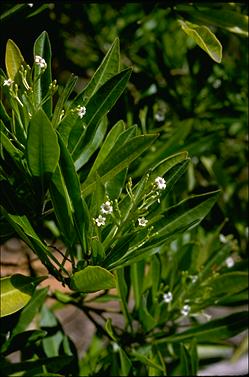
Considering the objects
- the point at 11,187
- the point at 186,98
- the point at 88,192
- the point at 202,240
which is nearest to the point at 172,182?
the point at 88,192

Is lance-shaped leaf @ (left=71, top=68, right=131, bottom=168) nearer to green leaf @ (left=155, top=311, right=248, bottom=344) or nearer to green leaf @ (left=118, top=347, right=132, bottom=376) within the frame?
green leaf @ (left=118, top=347, right=132, bottom=376)

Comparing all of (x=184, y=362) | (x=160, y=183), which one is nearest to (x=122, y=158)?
(x=160, y=183)

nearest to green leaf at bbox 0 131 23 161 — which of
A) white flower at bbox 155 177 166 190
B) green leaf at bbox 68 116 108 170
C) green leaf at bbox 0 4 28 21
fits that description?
green leaf at bbox 68 116 108 170

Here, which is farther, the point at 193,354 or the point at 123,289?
the point at 193,354

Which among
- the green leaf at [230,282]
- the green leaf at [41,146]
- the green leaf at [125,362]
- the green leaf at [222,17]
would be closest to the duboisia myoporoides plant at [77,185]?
the green leaf at [41,146]

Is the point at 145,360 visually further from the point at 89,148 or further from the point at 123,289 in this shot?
the point at 89,148

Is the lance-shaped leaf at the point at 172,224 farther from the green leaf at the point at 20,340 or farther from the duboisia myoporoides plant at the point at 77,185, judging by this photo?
the green leaf at the point at 20,340
